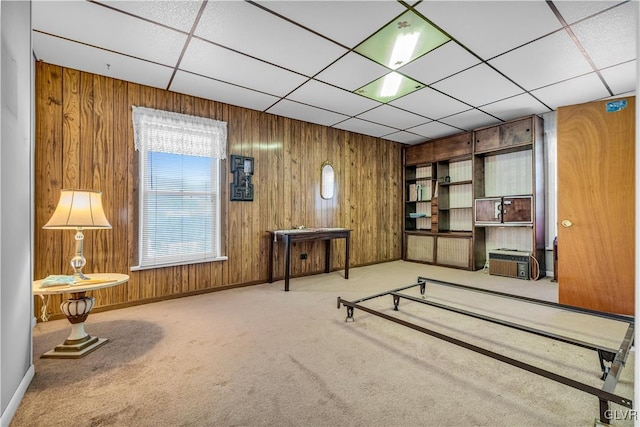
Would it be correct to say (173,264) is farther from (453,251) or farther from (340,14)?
(453,251)

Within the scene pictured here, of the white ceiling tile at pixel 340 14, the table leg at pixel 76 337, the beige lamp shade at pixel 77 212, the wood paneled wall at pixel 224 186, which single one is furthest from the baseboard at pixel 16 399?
the white ceiling tile at pixel 340 14

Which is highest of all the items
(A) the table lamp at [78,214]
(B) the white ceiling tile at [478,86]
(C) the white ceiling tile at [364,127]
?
(C) the white ceiling tile at [364,127]

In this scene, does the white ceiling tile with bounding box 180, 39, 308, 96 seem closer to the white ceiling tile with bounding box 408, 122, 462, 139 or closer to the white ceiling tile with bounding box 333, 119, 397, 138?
the white ceiling tile with bounding box 333, 119, 397, 138

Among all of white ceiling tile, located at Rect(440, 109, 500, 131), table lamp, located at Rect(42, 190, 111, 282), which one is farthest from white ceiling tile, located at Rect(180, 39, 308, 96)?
white ceiling tile, located at Rect(440, 109, 500, 131)

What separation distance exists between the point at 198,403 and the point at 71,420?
0.60 m

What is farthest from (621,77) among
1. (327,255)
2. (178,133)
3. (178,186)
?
(178,186)

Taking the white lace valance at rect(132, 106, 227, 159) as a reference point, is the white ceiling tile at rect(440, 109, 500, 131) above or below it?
above

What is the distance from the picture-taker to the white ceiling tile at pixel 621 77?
2959 millimetres

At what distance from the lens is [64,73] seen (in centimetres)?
295

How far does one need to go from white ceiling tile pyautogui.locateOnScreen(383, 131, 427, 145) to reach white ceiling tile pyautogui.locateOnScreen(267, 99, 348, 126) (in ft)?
4.68

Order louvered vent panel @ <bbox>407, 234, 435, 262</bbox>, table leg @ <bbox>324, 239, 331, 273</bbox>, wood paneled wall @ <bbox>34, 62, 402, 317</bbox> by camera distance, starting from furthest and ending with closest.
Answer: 1. louvered vent panel @ <bbox>407, 234, 435, 262</bbox>
2. table leg @ <bbox>324, 239, 331, 273</bbox>
3. wood paneled wall @ <bbox>34, 62, 402, 317</bbox>

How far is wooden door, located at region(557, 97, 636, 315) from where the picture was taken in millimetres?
2799

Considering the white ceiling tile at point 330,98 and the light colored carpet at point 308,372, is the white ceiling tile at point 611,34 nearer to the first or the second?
the white ceiling tile at point 330,98

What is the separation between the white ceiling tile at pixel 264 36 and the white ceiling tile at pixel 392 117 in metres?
1.59
